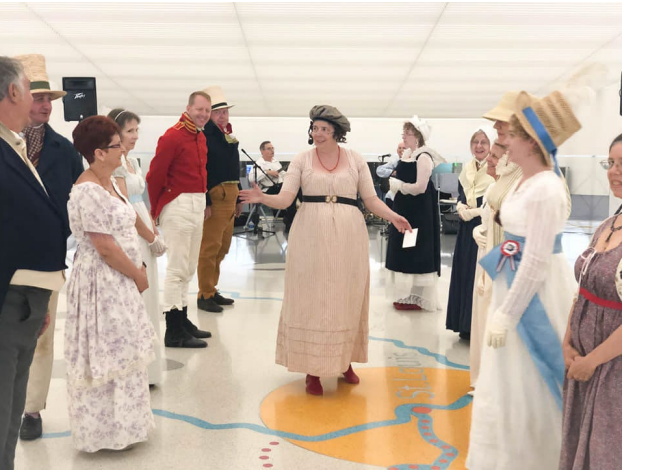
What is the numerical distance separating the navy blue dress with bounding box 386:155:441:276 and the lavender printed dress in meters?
3.10

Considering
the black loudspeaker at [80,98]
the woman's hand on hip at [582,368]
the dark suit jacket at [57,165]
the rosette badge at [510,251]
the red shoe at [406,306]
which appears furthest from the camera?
the red shoe at [406,306]

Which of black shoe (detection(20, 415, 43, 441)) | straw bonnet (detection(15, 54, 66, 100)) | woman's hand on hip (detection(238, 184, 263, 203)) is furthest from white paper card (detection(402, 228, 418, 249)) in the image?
black shoe (detection(20, 415, 43, 441))

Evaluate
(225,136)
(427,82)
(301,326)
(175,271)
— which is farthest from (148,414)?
(427,82)

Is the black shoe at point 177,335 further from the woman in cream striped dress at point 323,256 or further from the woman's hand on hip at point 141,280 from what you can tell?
the woman's hand on hip at point 141,280

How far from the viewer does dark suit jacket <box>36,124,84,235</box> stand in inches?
120

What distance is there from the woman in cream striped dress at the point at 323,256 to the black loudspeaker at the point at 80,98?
2.46 meters

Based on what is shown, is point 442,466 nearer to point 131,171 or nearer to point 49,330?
point 49,330

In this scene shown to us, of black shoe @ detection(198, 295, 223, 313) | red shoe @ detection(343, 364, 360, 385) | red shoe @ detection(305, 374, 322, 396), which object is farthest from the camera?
black shoe @ detection(198, 295, 223, 313)

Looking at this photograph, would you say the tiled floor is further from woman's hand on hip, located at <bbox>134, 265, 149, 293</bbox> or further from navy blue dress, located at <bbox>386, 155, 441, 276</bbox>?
woman's hand on hip, located at <bbox>134, 265, 149, 293</bbox>

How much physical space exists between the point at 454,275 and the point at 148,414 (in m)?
2.49

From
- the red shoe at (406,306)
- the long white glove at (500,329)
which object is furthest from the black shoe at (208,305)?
the long white glove at (500,329)

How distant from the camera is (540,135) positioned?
2.02 metres

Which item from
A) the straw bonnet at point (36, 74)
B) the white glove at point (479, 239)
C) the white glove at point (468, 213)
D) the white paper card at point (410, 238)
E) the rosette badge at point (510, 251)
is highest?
the straw bonnet at point (36, 74)

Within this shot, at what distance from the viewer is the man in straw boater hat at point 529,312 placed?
2.01 metres
